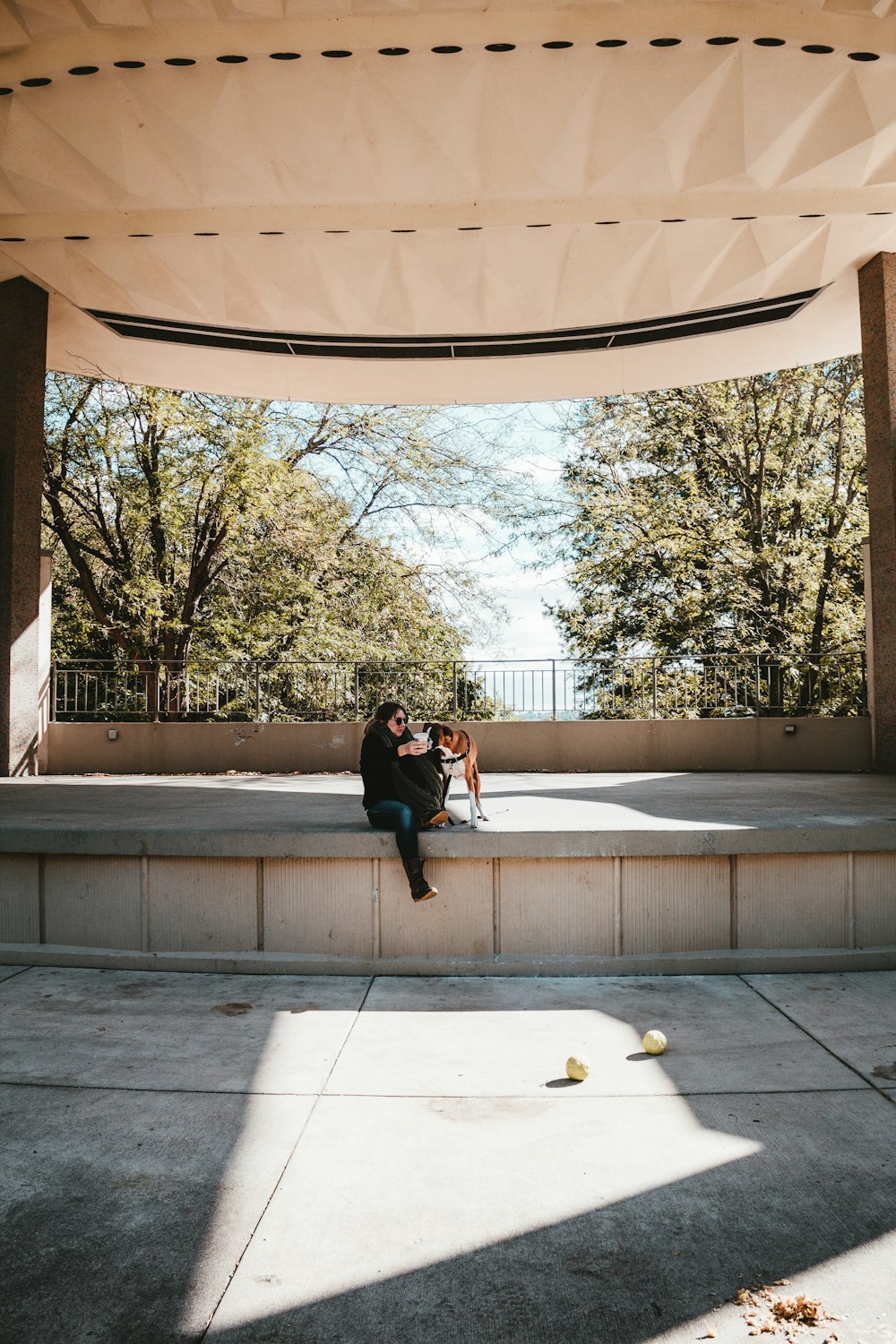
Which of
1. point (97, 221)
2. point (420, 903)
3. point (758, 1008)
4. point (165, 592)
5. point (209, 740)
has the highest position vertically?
point (97, 221)

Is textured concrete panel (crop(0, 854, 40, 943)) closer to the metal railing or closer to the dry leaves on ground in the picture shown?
the dry leaves on ground

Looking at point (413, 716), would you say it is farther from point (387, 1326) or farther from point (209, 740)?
point (387, 1326)

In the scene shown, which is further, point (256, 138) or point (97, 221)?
point (97, 221)

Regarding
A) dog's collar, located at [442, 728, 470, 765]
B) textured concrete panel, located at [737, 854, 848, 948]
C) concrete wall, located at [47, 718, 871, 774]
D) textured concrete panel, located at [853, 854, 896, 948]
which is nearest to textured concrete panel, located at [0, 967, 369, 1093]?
dog's collar, located at [442, 728, 470, 765]

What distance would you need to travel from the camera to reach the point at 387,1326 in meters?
2.80

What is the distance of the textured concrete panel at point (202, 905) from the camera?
6945mm

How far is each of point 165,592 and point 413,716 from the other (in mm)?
7230

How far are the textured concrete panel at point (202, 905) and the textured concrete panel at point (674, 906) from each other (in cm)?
280

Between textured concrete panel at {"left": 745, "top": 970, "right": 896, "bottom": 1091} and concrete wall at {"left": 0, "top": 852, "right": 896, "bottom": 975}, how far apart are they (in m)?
0.25

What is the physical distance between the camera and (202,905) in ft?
22.9

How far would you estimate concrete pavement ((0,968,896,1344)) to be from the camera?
290 cm

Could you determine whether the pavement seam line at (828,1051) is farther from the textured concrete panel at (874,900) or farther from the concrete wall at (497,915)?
the textured concrete panel at (874,900)

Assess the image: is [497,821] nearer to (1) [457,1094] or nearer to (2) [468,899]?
(2) [468,899]

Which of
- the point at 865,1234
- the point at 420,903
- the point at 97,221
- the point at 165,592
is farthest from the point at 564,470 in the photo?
the point at 865,1234
